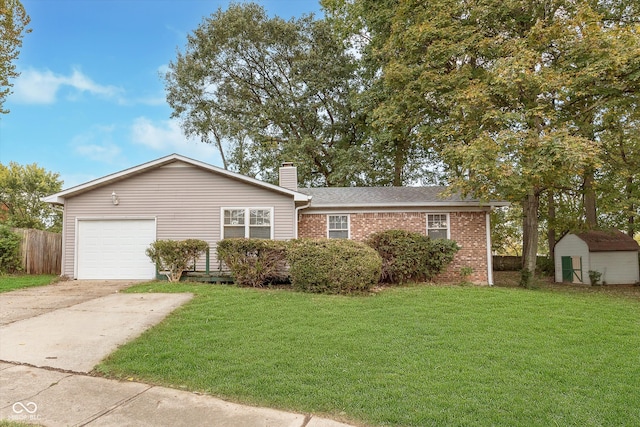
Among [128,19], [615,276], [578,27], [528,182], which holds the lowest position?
[615,276]

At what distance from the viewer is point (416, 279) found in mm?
11500

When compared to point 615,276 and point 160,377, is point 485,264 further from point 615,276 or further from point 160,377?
point 160,377

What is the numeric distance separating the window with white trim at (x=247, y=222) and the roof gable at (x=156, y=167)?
866 millimetres

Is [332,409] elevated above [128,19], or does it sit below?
below

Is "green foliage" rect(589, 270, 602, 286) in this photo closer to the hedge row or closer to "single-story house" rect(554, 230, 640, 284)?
"single-story house" rect(554, 230, 640, 284)

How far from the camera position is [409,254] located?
1110 cm

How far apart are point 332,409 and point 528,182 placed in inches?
391

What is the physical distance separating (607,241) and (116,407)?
63.2ft

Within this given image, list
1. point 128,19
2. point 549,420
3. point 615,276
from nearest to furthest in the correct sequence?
point 549,420 → point 128,19 → point 615,276

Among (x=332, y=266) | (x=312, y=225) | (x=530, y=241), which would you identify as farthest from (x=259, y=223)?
(x=530, y=241)

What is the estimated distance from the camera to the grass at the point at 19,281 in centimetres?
993

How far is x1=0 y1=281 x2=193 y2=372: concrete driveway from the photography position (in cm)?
469

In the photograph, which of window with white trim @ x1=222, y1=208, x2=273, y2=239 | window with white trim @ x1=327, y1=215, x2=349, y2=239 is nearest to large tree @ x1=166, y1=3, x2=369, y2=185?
window with white trim @ x1=327, y1=215, x2=349, y2=239

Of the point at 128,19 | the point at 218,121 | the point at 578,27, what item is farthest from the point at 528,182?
the point at 218,121
